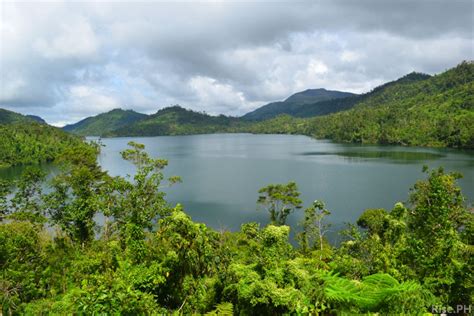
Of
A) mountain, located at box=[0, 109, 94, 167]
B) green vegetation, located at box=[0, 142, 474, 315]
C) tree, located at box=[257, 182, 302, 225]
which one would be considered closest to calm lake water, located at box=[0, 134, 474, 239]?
tree, located at box=[257, 182, 302, 225]

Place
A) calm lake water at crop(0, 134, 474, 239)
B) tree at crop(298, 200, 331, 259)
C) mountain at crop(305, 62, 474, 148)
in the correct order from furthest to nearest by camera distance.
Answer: mountain at crop(305, 62, 474, 148), calm lake water at crop(0, 134, 474, 239), tree at crop(298, 200, 331, 259)

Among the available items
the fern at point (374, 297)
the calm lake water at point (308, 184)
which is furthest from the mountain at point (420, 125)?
the fern at point (374, 297)

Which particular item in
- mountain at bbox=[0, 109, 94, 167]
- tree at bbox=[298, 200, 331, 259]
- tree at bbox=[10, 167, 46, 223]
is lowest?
tree at bbox=[298, 200, 331, 259]

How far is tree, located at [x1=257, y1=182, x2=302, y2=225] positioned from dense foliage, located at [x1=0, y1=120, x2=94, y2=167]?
6479 centimetres

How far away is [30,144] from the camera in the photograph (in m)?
105

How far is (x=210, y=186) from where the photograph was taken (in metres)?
58.4

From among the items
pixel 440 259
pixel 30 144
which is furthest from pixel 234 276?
pixel 30 144

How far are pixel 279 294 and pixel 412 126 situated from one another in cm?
14380

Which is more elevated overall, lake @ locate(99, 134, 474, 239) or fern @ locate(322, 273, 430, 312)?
fern @ locate(322, 273, 430, 312)

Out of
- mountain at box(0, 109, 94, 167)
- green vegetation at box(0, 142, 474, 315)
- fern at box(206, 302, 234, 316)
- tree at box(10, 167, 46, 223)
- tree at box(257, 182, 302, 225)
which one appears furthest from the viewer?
mountain at box(0, 109, 94, 167)

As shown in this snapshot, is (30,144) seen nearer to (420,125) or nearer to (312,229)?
(312,229)

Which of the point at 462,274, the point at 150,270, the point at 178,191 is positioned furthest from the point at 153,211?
the point at 178,191

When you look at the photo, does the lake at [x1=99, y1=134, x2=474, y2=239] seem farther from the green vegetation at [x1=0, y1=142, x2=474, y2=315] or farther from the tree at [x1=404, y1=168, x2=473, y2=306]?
the tree at [x1=404, y1=168, x2=473, y2=306]

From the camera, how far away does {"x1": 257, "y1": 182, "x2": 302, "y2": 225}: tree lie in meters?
36.2
